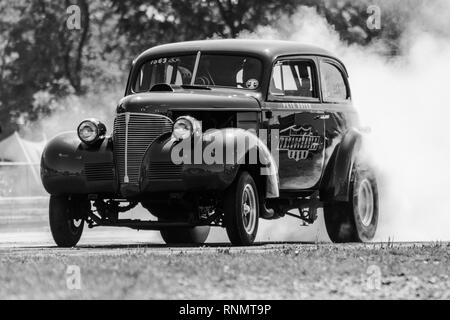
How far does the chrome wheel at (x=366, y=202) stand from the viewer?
1735 centimetres

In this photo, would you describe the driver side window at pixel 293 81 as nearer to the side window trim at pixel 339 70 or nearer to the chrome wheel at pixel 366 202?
the side window trim at pixel 339 70

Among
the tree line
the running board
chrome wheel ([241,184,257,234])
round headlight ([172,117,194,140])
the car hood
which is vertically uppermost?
the car hood

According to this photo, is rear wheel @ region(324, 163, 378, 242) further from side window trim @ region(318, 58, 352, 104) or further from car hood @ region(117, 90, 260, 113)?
car hood @ region(117, 90, 260, 113)

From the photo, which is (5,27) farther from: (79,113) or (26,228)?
(26,228)

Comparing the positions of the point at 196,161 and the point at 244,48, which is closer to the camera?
the point at 196,161

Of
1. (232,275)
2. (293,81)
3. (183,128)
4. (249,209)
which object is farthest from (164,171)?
(232,275)

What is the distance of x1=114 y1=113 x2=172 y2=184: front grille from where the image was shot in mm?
14789

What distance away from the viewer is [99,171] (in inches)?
598

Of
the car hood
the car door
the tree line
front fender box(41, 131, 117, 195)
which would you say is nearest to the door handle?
the car door

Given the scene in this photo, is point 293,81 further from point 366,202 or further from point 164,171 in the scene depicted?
point 164,171

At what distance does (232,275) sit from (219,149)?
3907 mm

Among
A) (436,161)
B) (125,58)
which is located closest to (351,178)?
(436,161)

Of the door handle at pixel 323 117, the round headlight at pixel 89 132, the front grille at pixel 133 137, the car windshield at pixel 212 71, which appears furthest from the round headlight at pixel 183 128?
the door handle at pixel 323 117

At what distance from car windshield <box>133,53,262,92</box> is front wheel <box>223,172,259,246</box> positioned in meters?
1.40
